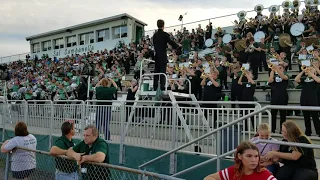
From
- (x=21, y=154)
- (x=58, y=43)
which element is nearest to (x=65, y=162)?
(x=21, y=154)

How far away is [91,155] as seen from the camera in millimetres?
4211

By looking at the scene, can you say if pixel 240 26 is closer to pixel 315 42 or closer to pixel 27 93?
pixel 315 42

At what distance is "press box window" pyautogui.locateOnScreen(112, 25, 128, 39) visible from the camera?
30906 millimetres

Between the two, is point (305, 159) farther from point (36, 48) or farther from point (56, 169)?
point (36, 48)

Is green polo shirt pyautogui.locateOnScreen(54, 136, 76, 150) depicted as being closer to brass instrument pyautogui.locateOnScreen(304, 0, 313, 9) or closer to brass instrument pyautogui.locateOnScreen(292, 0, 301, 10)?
brass instrument pyautogui.locateOnScreen(304, 0, 313, 9)

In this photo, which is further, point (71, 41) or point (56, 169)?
point (71, 41)

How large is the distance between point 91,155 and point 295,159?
2.47 m

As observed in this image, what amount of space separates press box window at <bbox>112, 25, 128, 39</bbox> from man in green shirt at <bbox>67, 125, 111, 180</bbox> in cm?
2676

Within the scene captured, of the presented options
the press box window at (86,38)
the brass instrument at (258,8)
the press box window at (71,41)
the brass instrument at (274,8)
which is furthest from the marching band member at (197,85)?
the press box window at (71,41)

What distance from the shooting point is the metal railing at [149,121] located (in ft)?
20.0

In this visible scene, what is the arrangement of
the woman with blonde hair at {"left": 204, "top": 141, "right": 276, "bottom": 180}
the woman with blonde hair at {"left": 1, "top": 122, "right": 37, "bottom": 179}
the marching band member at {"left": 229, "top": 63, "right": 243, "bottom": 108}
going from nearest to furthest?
the woman with blonde hair at {"left": 204, "top": 141, "right": 276, "bottom": 180}, the woman with blonde hair at {"left": 1, "top": 122, "right": 37, "bottom": 179}, the marching band member at {"left": 229, "top": 63, "right": 243, "bottom": 108}

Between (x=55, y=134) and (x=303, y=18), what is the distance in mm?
10842

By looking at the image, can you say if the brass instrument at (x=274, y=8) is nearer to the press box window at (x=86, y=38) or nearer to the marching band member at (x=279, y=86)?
the marching band member at (x=279, y=86)

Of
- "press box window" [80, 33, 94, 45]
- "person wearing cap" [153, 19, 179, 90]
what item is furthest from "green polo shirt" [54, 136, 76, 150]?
"press box window" [80, 33, 94, 45]
